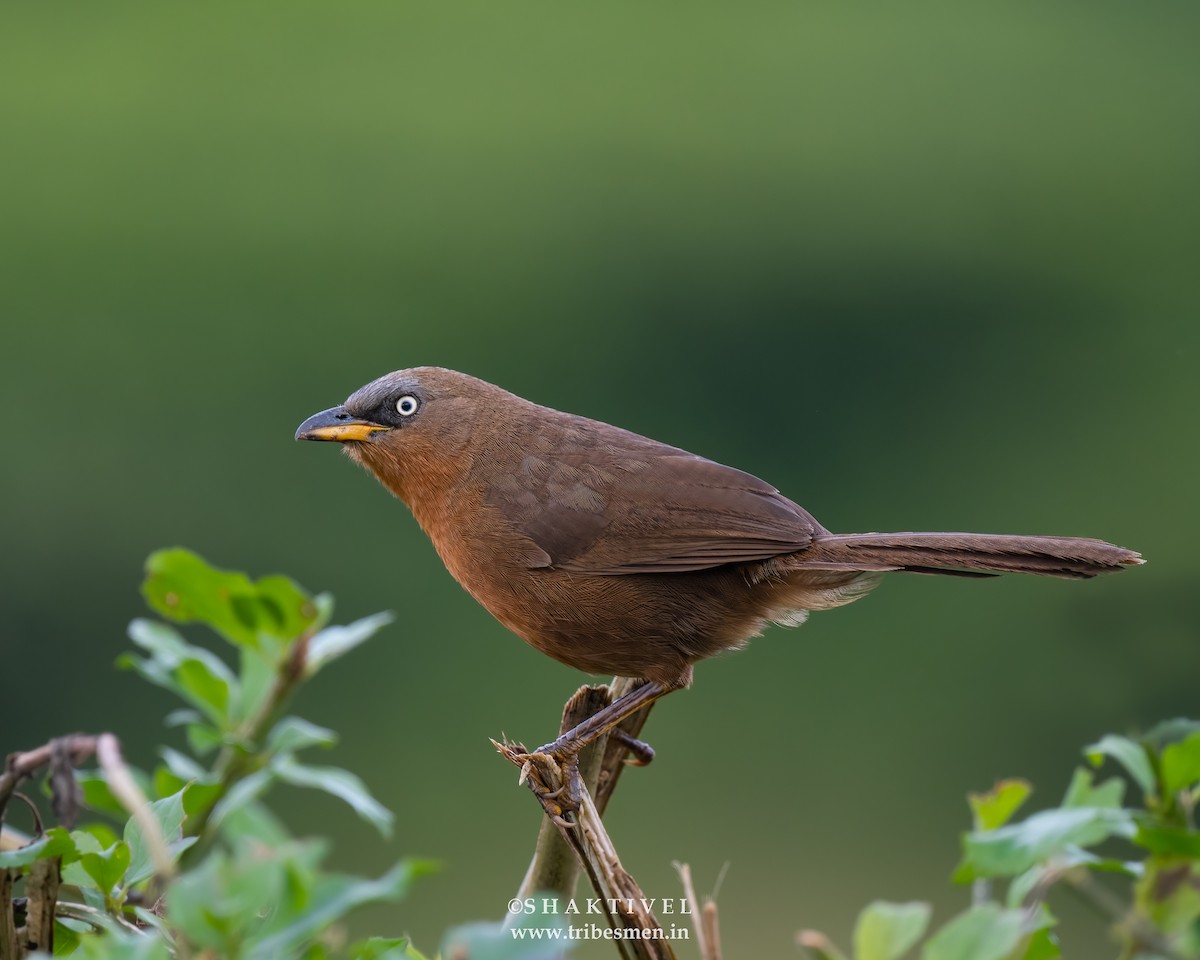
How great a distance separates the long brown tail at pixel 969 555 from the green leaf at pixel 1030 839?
5.12 ft

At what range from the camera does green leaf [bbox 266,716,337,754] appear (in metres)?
1.21

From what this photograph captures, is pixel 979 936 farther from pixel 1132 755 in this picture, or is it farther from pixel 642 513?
pixel 642 513

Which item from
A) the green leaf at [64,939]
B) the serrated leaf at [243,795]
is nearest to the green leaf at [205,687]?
the serrated leaf at [243,795]

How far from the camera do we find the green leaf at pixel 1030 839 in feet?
3.51

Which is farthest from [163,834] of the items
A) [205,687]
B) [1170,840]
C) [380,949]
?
[1170,840]

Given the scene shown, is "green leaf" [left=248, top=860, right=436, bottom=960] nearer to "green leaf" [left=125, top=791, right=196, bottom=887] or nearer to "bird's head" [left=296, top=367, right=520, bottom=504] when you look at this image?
"green leaf" [left=125, top=791, right=196, bottom=887]

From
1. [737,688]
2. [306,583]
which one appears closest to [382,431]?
[306,583]

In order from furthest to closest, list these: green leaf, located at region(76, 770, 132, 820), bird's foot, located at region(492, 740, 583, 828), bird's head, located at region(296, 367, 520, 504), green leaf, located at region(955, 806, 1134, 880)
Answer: bird's head, located at region(296, 367, 520, 504) < bird's foot, located at region(492, 740, 583, 828) < green leaf, located at region(76, 770, 132, 820) < green leaf, located at region(955, 806, 1134, 880)

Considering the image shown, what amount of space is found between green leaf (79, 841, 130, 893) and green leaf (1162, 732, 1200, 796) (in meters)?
1.01

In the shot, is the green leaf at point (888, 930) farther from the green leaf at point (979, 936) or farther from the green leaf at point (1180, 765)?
the green leaf at point (1180, 765)

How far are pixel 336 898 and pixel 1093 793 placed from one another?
27.1 inches

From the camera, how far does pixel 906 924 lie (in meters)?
1.05

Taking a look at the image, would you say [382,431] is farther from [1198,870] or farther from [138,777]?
[1198,870]

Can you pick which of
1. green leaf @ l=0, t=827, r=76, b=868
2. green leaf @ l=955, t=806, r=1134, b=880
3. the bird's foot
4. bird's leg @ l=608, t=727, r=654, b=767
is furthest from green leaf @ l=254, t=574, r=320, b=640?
bird's leg @ l=608, t=727, r=654, b=767
